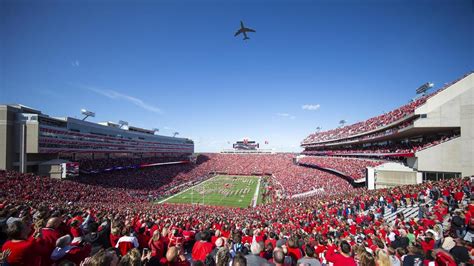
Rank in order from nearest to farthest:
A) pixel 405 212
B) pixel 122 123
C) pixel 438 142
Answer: pixel 405 212
pixel 438 142
pixel 122 123

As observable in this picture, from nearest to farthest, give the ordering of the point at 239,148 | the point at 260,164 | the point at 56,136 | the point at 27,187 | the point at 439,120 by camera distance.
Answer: the point at 27,187, the point at 439,120, the point at 56,136, the point at 260,164, the point at 239,148

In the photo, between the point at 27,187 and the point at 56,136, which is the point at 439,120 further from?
the point at 56,136

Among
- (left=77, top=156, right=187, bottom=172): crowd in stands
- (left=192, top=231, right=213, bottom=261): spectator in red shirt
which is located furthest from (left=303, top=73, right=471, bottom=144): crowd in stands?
(left=77, top=156, right=187, bottom=172): crowd in stands

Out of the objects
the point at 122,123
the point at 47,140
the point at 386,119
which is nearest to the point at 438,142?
the point at 386,119

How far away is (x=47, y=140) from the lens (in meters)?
31.5

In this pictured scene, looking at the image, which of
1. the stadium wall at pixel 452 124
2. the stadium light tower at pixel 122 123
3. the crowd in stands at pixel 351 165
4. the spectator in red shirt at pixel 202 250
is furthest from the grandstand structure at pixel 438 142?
the stadium light tower at pixel 122 123

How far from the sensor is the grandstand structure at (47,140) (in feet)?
94.0

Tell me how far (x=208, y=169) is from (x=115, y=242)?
7167cm

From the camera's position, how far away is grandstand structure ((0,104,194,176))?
28641 mm

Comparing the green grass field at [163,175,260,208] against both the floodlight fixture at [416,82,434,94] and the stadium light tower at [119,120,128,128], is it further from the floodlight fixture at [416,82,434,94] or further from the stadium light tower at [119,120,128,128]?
the floodlight fixture at [416,82,434,94]

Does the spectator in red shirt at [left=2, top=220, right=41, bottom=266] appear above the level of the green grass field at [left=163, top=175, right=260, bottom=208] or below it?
above

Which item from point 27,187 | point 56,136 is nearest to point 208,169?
point 56,136

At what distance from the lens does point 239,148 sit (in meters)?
107

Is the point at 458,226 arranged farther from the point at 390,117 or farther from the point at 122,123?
the point at 122,123
